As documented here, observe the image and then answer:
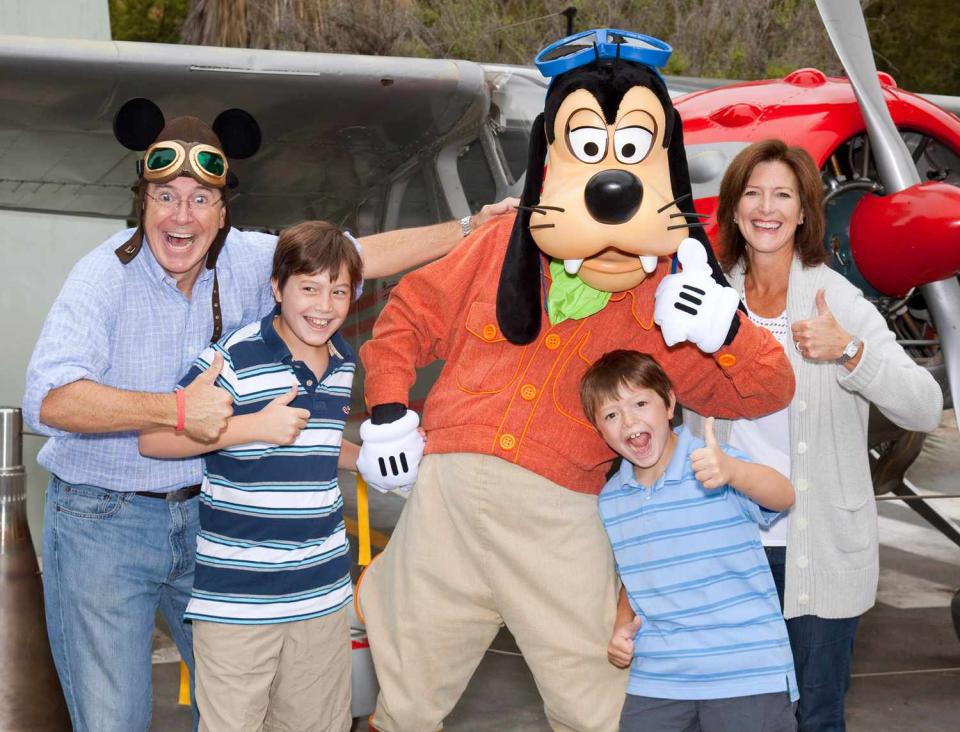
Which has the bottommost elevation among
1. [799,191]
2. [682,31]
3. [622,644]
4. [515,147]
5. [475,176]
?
[622,644]

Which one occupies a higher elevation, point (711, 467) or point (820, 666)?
point (711, 467)

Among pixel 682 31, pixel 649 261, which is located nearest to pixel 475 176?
pixel 649 261

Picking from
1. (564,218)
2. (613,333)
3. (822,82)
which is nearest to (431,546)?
(613,333)

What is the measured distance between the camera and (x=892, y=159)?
3.35 meters

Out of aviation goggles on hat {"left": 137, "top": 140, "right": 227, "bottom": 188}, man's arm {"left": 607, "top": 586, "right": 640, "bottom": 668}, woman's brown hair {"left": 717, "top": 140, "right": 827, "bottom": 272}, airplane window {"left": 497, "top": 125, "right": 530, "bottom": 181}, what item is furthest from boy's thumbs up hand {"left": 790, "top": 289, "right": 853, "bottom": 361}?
airplane window {"left": 497, "top": 125, "right": 530, "bottom": 181}

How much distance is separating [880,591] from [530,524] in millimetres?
4414

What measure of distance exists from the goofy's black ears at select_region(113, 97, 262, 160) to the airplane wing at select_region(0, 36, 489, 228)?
2.28 meters

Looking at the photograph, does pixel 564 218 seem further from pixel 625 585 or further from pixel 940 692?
pixel 940 692

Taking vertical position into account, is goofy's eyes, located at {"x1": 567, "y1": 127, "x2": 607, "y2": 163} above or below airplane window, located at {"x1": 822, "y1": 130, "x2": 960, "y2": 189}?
below

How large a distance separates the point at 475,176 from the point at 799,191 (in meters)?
3.03

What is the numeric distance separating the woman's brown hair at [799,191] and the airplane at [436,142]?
57cm

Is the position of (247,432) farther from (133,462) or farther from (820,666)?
(820,666)

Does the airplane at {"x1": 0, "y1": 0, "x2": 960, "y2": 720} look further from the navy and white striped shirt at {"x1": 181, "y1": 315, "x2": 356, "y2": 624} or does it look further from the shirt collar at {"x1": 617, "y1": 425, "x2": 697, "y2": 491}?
the navy and white striped shirt at {"x1": 181, "y1": 315, "x2": 356, "y2": 624}

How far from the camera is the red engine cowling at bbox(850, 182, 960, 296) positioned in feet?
9.72
